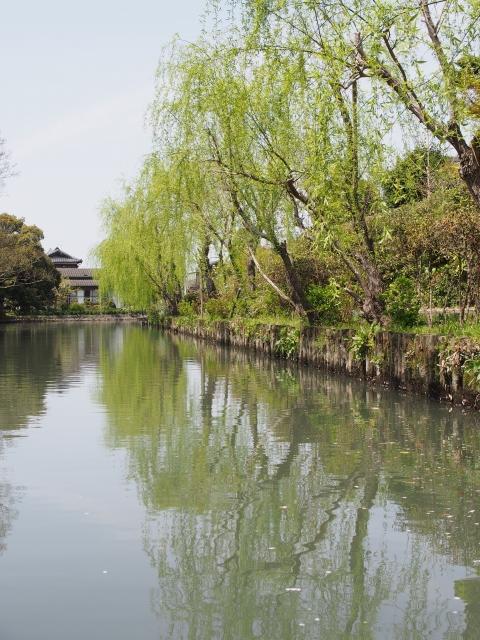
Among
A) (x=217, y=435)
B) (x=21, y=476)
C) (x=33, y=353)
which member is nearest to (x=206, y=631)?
(x=21, y=476)

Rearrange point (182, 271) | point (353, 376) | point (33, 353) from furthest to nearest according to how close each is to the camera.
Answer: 1. point (182, 271)
2. point (33, 353)
3. point (353, 376)

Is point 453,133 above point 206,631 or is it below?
above

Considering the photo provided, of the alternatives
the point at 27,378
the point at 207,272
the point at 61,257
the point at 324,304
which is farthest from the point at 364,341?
the point at 61,257

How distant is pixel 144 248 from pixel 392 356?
3053cm

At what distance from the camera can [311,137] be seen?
16672 millimetres

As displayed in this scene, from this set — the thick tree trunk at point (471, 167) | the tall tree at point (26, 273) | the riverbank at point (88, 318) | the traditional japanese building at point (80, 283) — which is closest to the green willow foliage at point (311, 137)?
the thick tree trunk at point (471, 167)

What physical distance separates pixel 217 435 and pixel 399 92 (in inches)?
221

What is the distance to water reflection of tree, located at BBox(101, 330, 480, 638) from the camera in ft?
17.0

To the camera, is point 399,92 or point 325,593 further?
point 399,92

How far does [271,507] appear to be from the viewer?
24.5ft

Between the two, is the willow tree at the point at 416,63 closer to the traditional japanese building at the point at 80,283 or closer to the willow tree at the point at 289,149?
the willow tree at the point at 289,149

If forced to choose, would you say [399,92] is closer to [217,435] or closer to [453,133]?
[453,133]

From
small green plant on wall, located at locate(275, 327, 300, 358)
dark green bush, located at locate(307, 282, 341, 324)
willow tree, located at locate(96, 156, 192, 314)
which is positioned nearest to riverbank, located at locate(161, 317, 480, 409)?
small green plant on wall, located at locate(275, 327, 300, 358)

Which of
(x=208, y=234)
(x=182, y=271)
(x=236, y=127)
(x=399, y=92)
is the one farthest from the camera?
(x=182, y=271)
